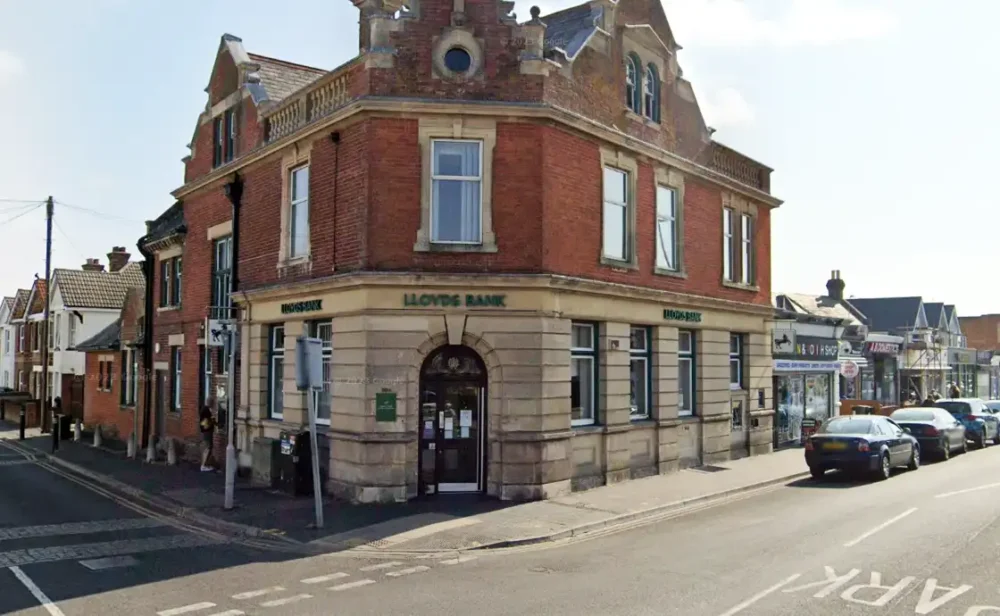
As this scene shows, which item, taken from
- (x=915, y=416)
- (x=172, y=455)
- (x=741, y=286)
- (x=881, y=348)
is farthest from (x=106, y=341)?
(x=881, y=348)

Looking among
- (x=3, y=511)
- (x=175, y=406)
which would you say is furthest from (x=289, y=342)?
(x=175, y=406)

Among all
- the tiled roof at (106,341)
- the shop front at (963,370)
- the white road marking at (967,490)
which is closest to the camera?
the white road marking at (967,490)

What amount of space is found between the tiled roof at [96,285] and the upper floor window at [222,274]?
2001 centimetres

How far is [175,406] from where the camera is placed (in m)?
24.4


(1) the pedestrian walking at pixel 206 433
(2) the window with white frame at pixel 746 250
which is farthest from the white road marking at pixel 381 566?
(2) the window with white frame at pixel 746 250

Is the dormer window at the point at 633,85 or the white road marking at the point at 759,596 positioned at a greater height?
the dormer window at the point at 633,85

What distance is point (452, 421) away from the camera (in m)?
15.6

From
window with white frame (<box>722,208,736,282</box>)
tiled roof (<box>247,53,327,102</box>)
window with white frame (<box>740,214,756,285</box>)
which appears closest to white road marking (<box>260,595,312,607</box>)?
tiled roof (<box>247,53,327,102</box>)

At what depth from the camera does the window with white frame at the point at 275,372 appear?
62.3 ft

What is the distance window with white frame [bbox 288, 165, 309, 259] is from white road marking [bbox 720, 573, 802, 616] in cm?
1176

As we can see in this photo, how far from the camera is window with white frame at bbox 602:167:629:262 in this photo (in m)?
17.8

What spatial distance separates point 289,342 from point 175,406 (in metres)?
8.37

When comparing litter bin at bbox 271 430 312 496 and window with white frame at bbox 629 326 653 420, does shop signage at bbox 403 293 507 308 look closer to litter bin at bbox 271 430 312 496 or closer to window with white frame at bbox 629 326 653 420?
litter bin at bbox 271 430 312 496

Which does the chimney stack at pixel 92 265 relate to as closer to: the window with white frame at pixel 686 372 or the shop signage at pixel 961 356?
the window with white frame at pixel 686 372
